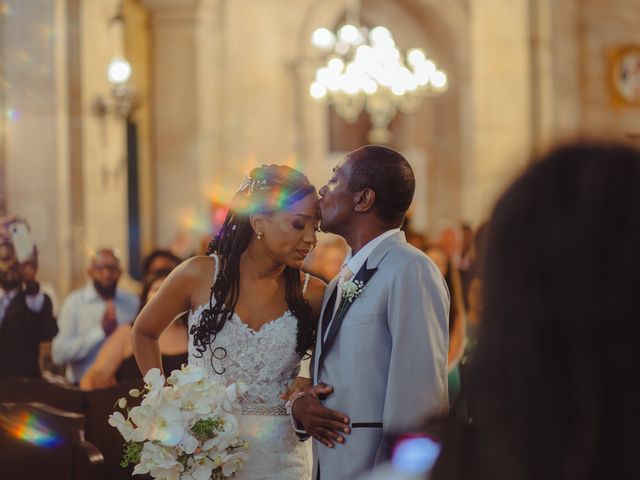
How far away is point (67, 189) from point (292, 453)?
758 centimetres

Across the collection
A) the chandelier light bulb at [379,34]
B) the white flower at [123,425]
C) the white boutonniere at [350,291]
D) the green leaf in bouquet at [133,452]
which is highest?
the chandelier light bulb at [379,34]

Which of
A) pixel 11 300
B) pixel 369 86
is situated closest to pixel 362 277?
pixel 11 300

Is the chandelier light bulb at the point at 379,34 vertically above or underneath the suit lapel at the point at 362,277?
above

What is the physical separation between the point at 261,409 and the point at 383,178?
96 centimetres

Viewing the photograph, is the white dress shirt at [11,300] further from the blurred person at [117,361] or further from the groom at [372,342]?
the groom at [372,342]

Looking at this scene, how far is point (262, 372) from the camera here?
391cm

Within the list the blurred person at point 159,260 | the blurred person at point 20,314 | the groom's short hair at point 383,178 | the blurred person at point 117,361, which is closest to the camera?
the groom's short hair at point 383,178

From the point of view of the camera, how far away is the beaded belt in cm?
390

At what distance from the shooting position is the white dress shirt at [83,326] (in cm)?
754

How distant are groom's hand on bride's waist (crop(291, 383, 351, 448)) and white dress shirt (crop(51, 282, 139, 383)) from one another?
171 inches

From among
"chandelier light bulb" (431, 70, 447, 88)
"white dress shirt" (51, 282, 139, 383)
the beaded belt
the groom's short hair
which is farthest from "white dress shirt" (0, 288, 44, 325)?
"chandelier light bulb" (431, 70, 447, 88)

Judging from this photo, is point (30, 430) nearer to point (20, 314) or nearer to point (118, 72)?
point (20, 314)

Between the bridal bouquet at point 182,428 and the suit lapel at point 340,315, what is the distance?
373mm

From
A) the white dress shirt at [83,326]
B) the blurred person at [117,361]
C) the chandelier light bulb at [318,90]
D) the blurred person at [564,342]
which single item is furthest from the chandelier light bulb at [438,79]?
the blurred person at [564,342]
